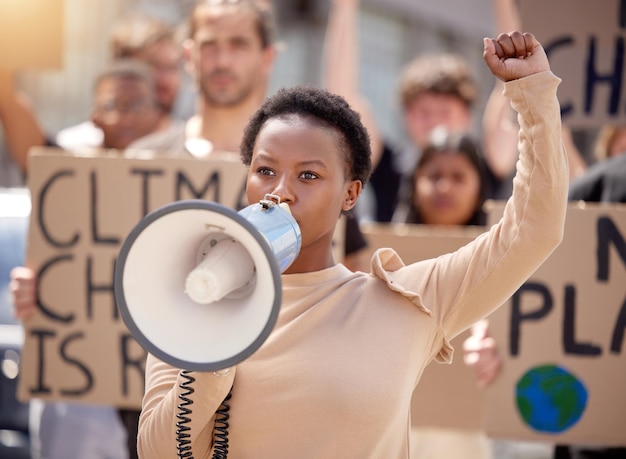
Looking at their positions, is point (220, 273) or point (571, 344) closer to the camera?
point (220, 273)

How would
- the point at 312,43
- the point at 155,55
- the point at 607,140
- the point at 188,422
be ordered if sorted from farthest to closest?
the point at 312,43 → the point at 155,55 → the point at 607,140 → the point at 188,422

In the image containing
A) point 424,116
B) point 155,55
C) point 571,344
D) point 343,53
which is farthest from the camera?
point 424,116

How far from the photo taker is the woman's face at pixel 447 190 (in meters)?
4.42

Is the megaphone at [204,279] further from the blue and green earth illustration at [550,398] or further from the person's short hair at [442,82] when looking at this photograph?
the person's short hair at [442,82]

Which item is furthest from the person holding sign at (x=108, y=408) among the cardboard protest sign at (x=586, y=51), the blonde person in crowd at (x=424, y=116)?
the cardboard protest sign at (x=586, y=51)

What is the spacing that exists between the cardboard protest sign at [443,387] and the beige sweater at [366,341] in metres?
1.64

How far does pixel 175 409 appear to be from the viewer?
1920mm

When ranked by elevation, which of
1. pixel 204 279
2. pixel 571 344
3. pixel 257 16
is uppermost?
pixel 257 16

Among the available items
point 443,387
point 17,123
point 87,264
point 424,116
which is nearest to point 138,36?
point 17,123

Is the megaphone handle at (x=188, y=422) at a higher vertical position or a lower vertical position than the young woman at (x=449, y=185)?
lower

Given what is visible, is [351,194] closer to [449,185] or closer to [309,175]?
[309,175]

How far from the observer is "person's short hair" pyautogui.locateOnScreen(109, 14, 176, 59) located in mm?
5027

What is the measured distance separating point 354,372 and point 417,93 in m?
3.36

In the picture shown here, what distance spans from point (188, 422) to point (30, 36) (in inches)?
100
